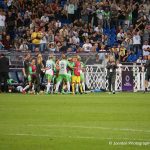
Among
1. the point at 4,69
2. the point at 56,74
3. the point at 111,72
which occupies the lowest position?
the point at 56,74

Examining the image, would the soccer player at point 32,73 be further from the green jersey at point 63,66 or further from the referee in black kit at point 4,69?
the green jersey at point 63,66

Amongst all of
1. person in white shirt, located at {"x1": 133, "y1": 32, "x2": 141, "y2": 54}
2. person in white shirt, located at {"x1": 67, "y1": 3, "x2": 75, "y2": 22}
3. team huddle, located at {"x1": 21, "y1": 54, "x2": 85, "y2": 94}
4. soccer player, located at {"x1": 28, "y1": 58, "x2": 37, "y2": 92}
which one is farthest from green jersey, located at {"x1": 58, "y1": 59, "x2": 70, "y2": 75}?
person in white shirt, located at {"x1": 67, "y1": 3, "x2": 75, "y2": 22}

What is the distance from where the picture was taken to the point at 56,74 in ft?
134

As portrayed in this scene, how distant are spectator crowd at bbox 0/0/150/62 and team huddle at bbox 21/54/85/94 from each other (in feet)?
5.98

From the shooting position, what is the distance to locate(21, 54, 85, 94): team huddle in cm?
3950

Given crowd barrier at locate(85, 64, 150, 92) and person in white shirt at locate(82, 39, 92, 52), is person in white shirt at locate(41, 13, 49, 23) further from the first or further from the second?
crowd barrier at locate(85, 64, 150, 92)

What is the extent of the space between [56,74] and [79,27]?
6362mm

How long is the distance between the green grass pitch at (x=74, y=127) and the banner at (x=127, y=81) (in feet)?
50.9

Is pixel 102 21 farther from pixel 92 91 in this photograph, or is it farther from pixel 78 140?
pixel 78 140

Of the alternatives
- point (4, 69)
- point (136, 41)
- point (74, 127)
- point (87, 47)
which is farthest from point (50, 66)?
point (74, 127)

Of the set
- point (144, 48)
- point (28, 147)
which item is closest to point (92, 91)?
point (144, 48)

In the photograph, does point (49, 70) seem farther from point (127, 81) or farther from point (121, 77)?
point (127, 81)

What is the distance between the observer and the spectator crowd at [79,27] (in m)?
43.3

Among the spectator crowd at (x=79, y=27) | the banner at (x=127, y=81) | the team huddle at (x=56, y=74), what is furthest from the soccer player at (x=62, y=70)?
the banner at (x=127, y=81)
